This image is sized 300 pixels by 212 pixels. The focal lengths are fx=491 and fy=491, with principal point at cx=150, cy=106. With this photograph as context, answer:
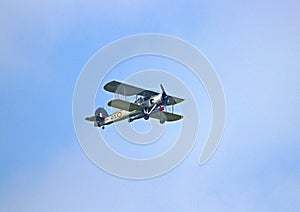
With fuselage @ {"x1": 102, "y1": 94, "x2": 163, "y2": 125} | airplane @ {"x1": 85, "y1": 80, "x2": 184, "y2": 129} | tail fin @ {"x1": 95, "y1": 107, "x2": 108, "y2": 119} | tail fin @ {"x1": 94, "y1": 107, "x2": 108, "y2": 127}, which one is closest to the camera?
airplane @ {"x1": 85, "y1": 80, "x2": 184, "y2": 129}

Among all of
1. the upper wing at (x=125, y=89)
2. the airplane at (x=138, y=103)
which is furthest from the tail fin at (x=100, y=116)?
the upper wing at (x=125, y=89)

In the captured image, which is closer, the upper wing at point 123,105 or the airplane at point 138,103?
the upper wing at point 123,105

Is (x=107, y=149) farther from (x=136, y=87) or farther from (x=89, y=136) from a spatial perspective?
(x=136, y=87)

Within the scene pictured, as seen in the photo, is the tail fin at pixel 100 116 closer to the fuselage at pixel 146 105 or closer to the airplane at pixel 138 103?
the airplane at pixel 138 103

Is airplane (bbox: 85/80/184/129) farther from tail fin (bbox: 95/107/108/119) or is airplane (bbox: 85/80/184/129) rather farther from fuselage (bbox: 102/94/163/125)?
tail fin (bbox: 95/107/108/119)

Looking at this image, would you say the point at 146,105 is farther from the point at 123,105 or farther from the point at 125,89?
the point at 125,89

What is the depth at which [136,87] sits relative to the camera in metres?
46.2

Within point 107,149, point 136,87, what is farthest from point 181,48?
point 107,149

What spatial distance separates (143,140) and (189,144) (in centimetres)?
389

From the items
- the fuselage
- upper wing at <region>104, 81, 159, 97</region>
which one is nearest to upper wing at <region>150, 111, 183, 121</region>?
upper wing at <region>104, 81, 159, 97</region>

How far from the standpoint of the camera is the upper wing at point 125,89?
4479 cm

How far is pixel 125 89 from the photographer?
152ft

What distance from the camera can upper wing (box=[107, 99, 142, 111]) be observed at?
1718 inches

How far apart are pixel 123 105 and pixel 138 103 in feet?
6.27
